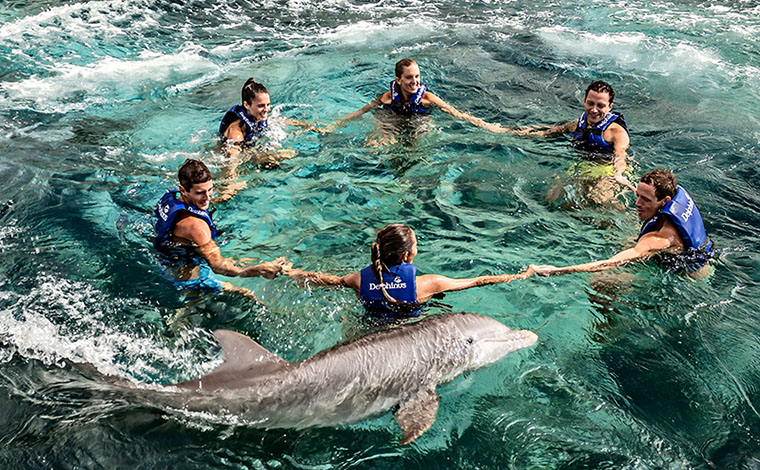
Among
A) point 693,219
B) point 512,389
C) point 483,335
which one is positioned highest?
point 693,219

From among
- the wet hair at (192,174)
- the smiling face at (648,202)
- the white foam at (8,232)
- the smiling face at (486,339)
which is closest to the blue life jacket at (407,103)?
the smiling face at (648,202)

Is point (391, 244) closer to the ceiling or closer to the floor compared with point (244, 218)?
closer to the ceiling

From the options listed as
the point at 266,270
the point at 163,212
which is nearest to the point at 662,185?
the point at 266,270

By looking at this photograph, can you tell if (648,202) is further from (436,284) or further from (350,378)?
(350,378)

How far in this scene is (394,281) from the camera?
235 inches

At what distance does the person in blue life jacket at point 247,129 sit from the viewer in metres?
9.49

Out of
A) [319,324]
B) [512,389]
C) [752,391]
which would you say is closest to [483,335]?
[512,389]

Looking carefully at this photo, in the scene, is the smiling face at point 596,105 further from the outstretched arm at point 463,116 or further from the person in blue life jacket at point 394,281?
the person in blue life jacket at point 394,281

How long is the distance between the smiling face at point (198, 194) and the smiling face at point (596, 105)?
5.79m

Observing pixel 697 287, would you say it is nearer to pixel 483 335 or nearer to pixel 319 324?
pixel 483 335

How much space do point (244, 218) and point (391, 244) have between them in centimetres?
Result: 341

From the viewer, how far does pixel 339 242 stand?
8.02 metres

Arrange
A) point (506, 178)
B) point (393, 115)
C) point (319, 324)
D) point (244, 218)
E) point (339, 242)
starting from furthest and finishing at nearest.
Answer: point (393, 115) → point (506, 178) → point (244, 218) → point (339, 242) → point (319, 324)

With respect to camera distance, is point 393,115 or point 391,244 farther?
point 393,115
